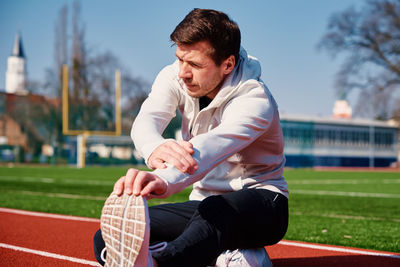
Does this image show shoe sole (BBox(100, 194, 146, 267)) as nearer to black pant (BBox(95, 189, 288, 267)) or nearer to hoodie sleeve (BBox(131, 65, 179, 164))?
black pant (BBox(95, 189, 288, 267))

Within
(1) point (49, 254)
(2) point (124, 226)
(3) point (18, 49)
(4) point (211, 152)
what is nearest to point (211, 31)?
(4) point (211, 152)

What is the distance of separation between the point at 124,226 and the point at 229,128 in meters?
0.52

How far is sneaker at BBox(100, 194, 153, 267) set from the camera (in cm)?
159

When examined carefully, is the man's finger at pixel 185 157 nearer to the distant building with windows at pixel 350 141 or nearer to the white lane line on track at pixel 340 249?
the white lane line on track at pixel 340 249

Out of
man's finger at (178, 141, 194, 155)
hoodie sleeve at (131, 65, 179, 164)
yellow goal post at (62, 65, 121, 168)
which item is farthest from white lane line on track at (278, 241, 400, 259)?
yellow goal post at (62, 65, 121, 168)

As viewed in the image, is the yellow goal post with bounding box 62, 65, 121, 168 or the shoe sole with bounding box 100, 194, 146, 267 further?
the yellow goal post with bounding box 62, 65, 121, 168

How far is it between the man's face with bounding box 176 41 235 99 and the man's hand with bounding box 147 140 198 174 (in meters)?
0.40

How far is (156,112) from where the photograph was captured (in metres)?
2.27

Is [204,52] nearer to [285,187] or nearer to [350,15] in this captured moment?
[285,187]

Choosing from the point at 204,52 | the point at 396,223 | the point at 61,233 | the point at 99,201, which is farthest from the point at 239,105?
the point at 99,201

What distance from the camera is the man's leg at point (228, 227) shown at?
187 centimetres

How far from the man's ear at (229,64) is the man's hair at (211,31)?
0.02 meters

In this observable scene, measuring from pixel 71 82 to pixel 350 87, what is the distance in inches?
646

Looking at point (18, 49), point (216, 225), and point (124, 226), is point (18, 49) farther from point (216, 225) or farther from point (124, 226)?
point (124, 226)
